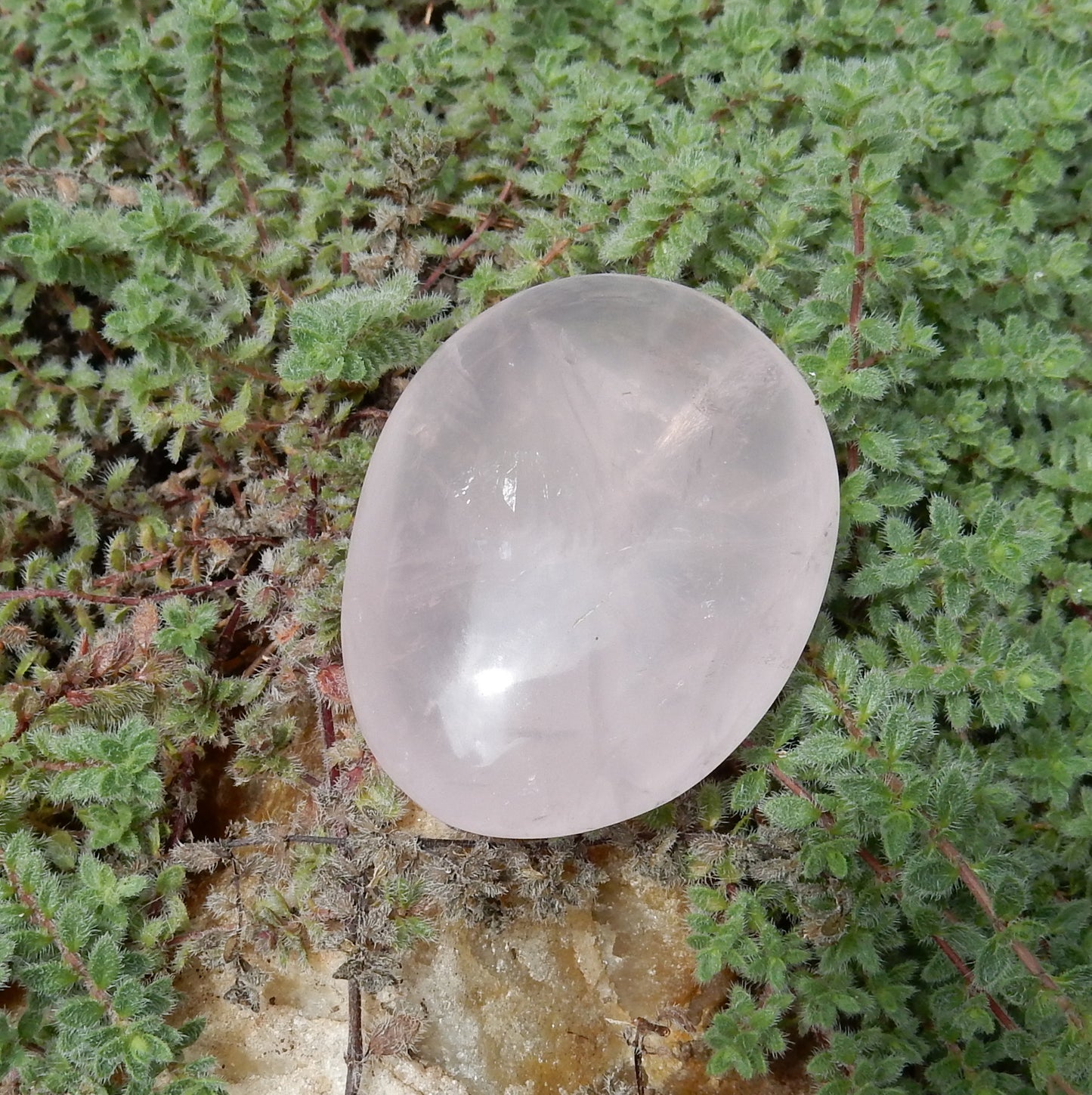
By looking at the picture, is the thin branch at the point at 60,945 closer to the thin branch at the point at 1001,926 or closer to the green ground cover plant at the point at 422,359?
the green ground cover plant at the point at 422,359

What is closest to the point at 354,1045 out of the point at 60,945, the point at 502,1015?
the point at 502,1015

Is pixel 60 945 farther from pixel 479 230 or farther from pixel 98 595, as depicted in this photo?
pixel 479 230

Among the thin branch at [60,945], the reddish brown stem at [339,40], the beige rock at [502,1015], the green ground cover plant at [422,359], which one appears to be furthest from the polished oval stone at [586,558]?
the reddish brown stem at [339,40]

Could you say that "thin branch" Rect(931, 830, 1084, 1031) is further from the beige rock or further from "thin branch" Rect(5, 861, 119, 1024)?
"thin branch" Rect(5, 861, 119, 1024)

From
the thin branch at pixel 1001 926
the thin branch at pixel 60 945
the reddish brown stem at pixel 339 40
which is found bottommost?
the thin branch at pixel 60 945

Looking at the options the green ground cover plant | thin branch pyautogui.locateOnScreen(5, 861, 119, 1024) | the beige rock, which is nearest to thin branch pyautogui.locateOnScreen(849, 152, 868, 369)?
the green ground cover plant

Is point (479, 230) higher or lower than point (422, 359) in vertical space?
higher
